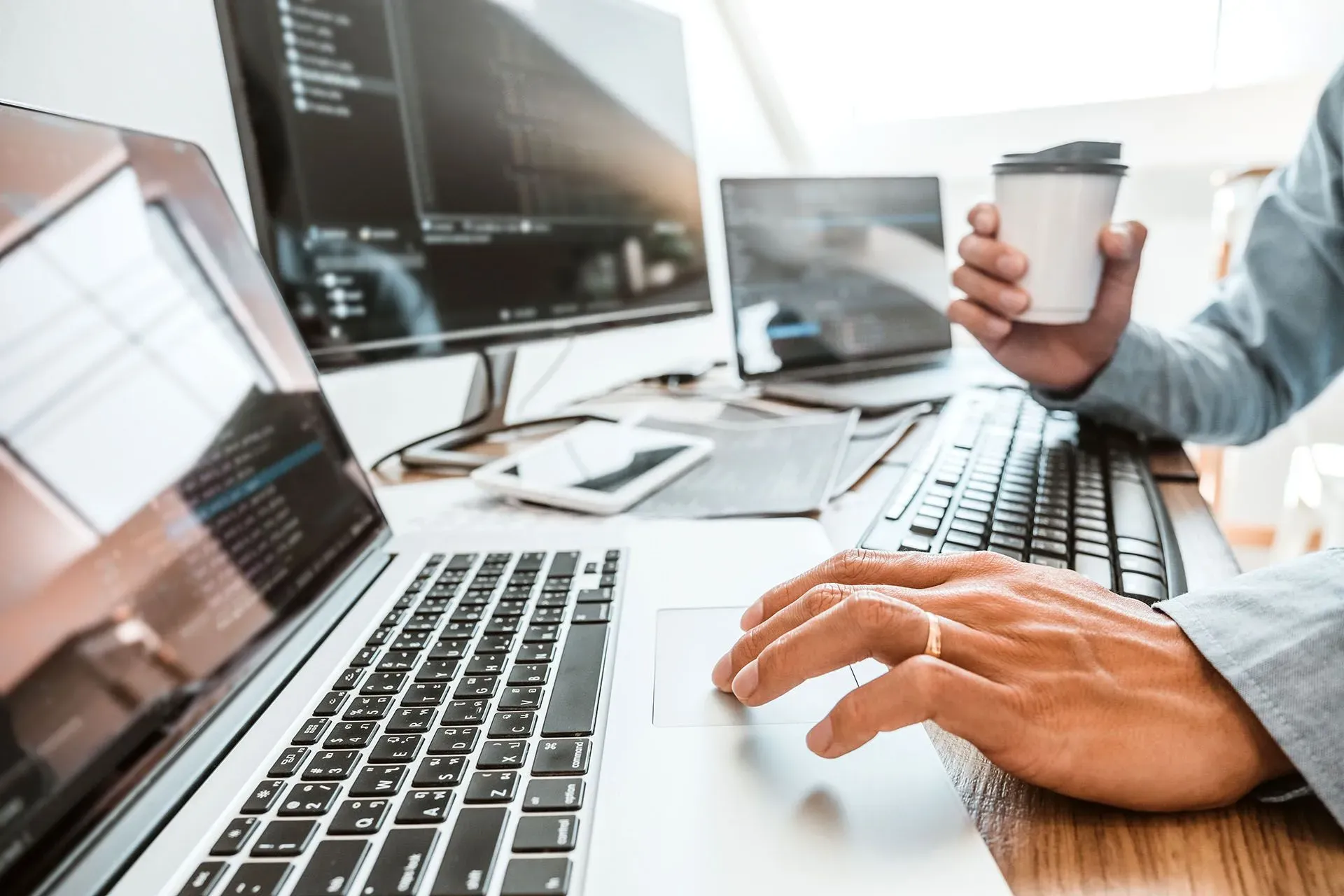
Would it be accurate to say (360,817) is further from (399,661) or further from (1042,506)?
(1042,506)

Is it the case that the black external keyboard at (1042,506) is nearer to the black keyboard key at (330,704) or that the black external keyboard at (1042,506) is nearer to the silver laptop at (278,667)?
the silver laptop at (278,667)

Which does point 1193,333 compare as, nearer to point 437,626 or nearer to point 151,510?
point 437,626

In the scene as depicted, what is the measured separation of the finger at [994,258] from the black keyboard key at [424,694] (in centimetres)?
51

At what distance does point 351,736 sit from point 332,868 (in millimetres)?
74

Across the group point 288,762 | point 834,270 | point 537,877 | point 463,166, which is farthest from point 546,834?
point 834,270

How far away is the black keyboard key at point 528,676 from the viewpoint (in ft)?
1.15

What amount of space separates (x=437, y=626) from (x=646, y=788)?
0.56 ft

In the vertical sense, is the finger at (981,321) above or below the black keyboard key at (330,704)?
above

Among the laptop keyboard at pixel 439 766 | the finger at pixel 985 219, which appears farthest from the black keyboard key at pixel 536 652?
the finger at pixel 985 219

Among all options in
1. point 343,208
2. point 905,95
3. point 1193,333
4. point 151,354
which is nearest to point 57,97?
point 343,208

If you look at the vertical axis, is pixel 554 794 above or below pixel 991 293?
below

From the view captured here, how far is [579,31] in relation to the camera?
0.88 meters

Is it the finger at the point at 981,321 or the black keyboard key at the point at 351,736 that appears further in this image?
the finger at the point at 981,321

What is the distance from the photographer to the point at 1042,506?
0.55m
